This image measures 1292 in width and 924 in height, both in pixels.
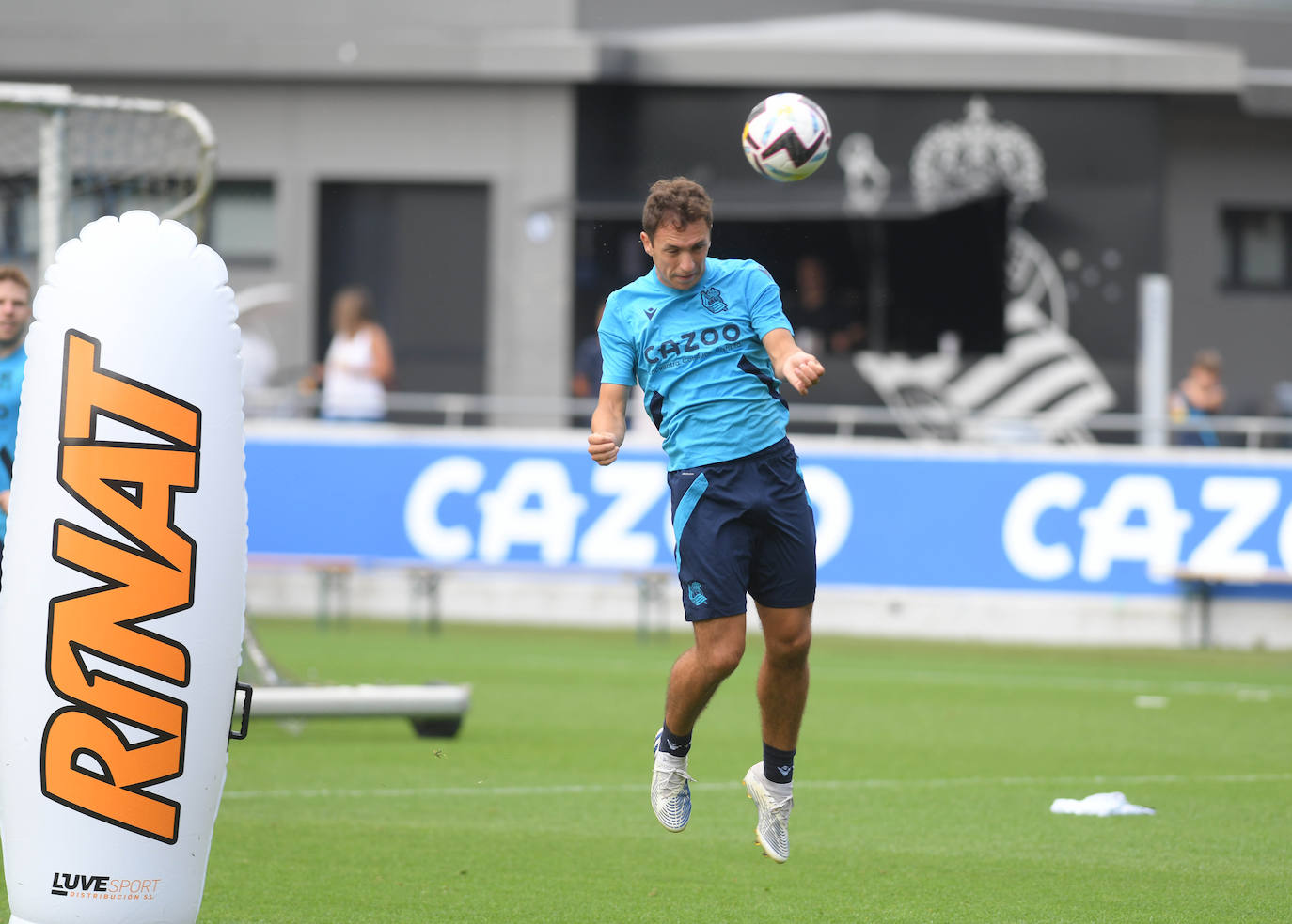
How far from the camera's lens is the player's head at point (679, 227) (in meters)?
7.29

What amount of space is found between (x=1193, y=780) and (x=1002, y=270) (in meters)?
14.9

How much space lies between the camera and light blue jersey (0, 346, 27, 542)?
391 inches

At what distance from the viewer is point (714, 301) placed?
753 centimetres

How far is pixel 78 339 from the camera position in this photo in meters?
6.05

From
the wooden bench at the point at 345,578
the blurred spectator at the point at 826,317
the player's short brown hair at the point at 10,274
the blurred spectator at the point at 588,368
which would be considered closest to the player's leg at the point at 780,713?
the player's short brown hair at the point at 10,274

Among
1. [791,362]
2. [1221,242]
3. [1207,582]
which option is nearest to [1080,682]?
[1207,582]

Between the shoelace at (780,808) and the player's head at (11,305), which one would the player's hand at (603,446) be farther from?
the player's head at (11,305)

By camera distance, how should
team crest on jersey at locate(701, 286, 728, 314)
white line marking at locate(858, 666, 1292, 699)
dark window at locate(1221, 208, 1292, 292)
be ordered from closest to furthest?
team crest on jersey at locate(701, 286, 728, 314) < white line marking at locate(858, 666, 1292, 699) < dark window at locate(1221, 208, 1292, 292)

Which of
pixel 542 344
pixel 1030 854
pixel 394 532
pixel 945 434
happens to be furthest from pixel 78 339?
pixel 542 344

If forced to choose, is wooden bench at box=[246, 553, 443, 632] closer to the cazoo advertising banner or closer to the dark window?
the cazoo advertising banner

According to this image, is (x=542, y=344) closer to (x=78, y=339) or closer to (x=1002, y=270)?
(x=1002, y=270)

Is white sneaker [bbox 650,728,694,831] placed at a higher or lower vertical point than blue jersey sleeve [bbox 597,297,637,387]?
lower

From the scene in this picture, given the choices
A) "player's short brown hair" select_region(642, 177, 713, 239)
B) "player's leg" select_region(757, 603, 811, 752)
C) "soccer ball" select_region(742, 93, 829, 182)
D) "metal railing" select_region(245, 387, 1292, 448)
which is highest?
"soccer ball" select_region(742, 93, 829, 182)

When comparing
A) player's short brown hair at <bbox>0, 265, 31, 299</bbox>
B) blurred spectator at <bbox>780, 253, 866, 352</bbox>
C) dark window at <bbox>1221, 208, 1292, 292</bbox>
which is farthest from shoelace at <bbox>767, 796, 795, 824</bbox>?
dark window at <bbox>1221, 208, 1292, 292</bbox>
